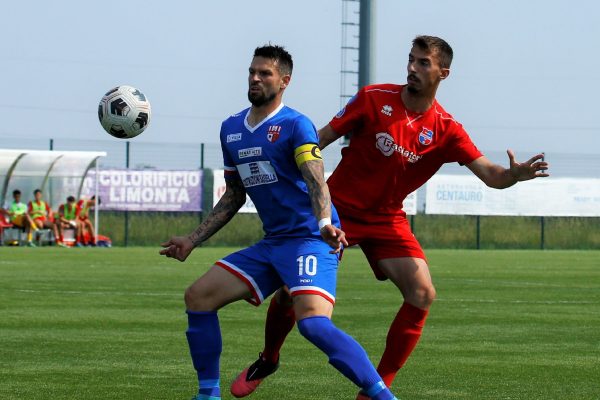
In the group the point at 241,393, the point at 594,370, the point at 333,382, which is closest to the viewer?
the point at 241,393

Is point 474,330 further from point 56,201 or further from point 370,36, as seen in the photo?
point 370,36

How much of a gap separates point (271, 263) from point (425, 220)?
124ft

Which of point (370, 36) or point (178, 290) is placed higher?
point (370, 36)

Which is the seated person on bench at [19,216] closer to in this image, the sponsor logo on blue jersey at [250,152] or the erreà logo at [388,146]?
the erreà logo at [388,146]

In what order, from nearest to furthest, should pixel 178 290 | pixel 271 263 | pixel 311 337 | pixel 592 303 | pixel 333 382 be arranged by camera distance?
1. pixel 311 337
2. pixel 271 263
3. pixel 333 382
4. pixel 592 303
5. pixel 178 290

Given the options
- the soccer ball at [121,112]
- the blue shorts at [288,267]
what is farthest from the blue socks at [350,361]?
the soccer ball at [121,112]

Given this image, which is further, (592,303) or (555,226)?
(555,226)

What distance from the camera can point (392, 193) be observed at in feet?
28.8

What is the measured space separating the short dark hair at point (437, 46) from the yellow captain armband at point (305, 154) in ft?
4.75

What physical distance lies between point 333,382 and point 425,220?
36456 millimetres

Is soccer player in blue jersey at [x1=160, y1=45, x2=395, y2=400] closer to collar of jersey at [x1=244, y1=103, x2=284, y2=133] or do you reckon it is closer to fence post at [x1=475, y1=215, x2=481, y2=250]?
collar of jersey at [x1=244, y1=103, x2=284, y2=133]

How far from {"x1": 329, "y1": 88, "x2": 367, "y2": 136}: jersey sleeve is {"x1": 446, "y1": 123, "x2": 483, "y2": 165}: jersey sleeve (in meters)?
0.62

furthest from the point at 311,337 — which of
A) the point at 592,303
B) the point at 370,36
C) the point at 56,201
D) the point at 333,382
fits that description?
the point at 370,36

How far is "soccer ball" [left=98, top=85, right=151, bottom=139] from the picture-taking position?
10.8m
